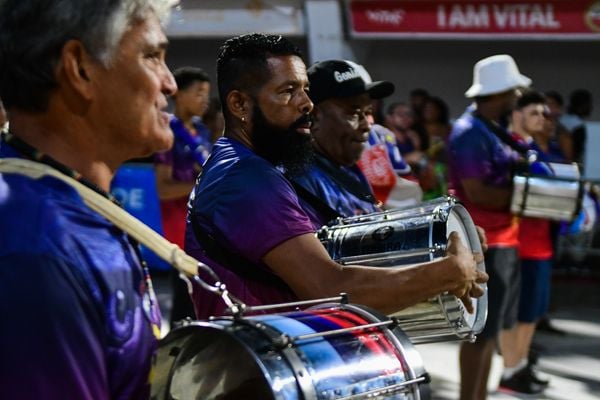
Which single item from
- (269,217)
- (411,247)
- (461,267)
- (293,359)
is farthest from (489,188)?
(293,359)

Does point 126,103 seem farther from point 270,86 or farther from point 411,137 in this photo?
point 411,137

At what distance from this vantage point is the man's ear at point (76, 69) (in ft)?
5.87

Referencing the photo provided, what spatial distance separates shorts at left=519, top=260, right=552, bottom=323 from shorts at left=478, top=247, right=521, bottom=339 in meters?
0.62

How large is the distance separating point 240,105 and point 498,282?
2949 millimetres

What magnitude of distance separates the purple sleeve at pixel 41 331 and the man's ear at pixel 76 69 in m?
0.31

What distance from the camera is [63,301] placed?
5.45 feet

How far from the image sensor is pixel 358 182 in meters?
3.72

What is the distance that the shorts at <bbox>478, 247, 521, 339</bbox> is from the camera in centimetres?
564

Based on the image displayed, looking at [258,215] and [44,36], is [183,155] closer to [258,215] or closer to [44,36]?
[258,215]

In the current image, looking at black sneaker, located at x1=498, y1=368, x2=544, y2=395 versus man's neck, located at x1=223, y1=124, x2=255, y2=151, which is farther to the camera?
black sneaker, located at x1=498, y1=368, x2=544, y2=395

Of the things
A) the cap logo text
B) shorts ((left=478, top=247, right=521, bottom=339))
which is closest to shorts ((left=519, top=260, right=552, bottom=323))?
shorts ((left=478, top=247, right=521, bottom=339))

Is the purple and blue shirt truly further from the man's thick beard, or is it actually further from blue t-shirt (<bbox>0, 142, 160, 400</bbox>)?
blue t-shirt (<bbox>0, 142, 160, 400</bbox>)

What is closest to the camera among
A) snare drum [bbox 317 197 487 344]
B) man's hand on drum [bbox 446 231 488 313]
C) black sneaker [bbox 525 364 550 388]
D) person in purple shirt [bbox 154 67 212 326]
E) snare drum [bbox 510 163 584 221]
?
man's hand on drum [bbox 446 231 488 313]

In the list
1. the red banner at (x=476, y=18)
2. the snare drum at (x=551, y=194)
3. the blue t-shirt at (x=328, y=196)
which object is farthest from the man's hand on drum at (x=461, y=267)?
the red banner at (x=476, y=18)
